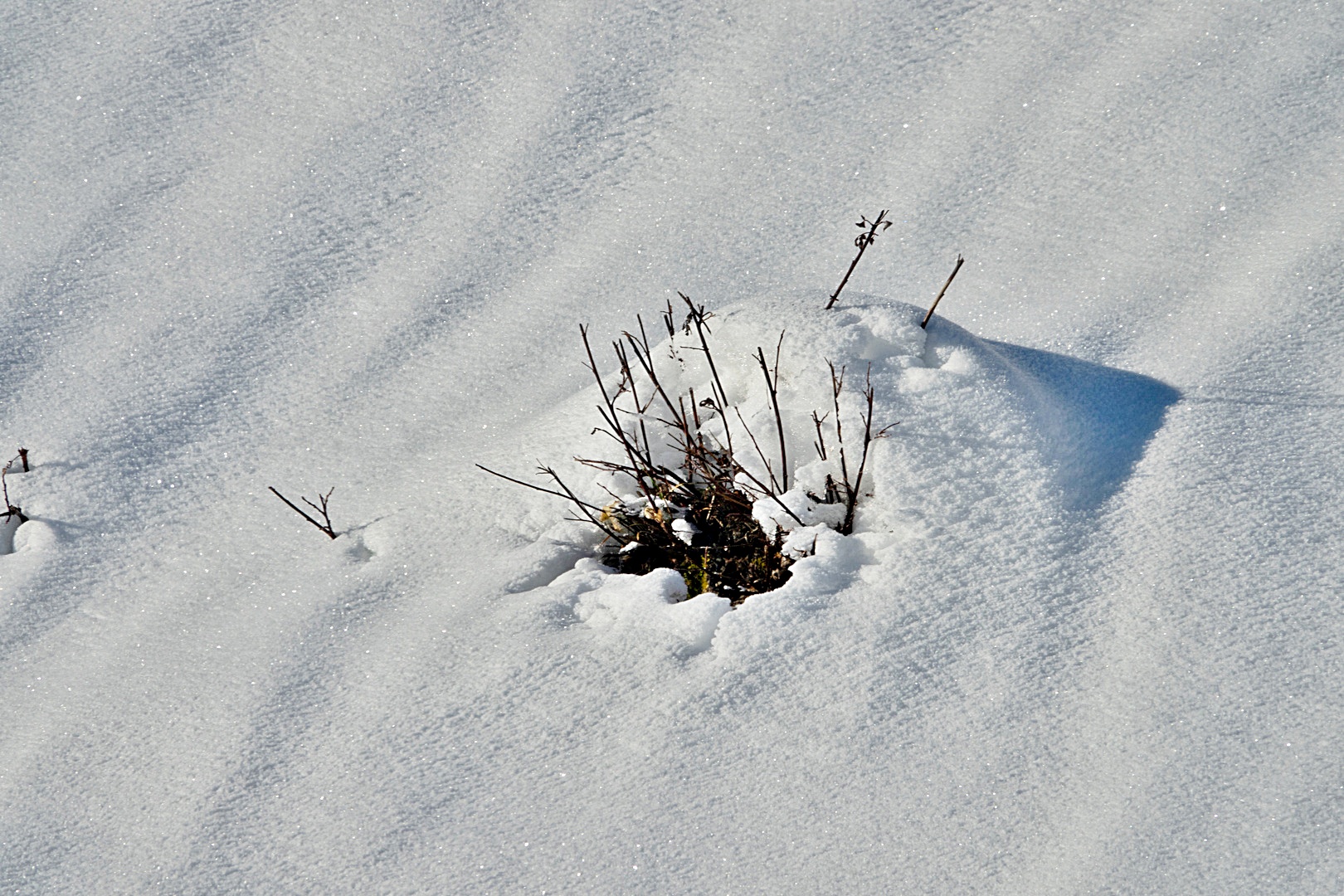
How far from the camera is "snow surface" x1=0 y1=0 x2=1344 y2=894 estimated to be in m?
1.42

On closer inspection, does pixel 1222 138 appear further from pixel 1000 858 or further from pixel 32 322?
pixel 32 322

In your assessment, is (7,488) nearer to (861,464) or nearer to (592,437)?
(592,437)

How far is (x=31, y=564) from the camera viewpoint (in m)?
1.92

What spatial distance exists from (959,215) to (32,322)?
6.92 feet

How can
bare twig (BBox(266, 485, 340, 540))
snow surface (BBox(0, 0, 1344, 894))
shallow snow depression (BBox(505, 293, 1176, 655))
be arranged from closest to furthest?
snow surface (BBox(0, 0, 1344, 894)), shallow snow depression (BBox(505, 293, 1176, 655)), bare twig (BBox(266, 485, 340, 540))

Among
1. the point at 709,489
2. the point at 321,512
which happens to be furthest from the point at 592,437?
the point at 321,512

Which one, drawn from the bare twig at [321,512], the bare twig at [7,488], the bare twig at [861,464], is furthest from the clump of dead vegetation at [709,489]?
the bare twig at [7,488]

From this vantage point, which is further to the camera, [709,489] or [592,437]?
[592,437]

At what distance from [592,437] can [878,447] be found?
524 mm

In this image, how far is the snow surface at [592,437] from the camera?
1.42 meters

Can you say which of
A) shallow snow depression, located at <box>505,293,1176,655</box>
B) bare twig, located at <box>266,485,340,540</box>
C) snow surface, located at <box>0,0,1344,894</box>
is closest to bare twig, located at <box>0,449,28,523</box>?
snow surface, located at <box>0,0,1344,894</box>

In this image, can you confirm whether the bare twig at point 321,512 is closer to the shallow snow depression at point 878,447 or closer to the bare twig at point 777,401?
the shallow snow depression at point 878,447

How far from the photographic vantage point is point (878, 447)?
1.71m

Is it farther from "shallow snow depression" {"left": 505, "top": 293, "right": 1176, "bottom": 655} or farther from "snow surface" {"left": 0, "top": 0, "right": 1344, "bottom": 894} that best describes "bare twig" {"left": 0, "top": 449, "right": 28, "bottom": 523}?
"shallow snow depression" {"left": 505, "top": 293, "right": 1176, "bottom": 655}
